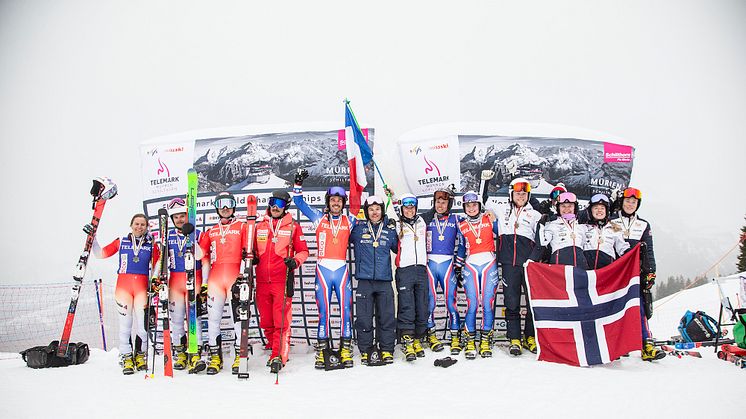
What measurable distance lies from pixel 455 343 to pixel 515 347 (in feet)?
2.51

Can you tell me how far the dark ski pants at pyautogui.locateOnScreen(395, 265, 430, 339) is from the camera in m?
5.89

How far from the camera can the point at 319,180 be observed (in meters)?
6.76

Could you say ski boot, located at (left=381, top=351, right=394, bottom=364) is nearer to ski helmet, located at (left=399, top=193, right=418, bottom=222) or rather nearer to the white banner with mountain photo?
the white banner with mountain photo

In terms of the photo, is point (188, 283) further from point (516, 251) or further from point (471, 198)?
point (516, 251)

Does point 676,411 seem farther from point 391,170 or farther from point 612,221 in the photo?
point 391,170

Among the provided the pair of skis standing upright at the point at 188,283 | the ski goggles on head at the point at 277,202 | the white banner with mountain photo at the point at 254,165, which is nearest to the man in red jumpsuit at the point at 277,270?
the ski goggles on head at the point at 277,202

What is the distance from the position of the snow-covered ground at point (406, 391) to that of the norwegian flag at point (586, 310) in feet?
0.80

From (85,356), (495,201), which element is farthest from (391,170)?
(85,356)

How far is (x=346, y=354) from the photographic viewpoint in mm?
5691

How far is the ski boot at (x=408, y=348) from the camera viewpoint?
571 centimetres

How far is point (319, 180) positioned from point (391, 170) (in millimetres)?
1223

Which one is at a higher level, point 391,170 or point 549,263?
point 391,170

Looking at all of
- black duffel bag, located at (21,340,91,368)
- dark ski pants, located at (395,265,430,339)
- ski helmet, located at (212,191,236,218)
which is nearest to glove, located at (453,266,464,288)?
dark ski pants, located at (395,265,430,339)

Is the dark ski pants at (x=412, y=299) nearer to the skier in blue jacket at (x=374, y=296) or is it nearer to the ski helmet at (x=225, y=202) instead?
the skier in blue jacket at (x=374, y=296)
